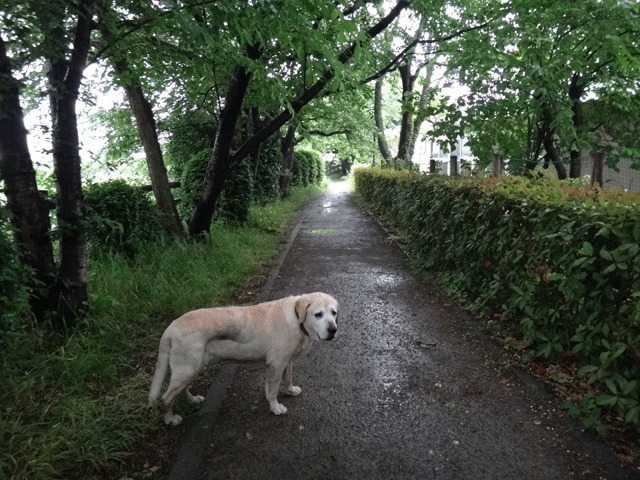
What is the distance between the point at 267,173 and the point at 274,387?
46.4 ft

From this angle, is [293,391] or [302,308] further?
[293,391]

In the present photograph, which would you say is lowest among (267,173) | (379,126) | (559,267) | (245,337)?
(245,337)

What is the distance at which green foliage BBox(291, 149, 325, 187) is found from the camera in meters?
26.9

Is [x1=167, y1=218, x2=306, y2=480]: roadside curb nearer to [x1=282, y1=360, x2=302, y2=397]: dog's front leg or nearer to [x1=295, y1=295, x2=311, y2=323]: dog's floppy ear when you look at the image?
[x1=282, y1=360, x2=302, y2=397]: dog's front leg

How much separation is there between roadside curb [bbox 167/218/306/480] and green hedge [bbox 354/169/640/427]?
9.22 feet

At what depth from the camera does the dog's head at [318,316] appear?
3.14 m

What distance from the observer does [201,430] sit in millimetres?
3260

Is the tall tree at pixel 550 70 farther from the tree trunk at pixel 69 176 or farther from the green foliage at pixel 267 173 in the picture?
the green foliage at pixel 267 173

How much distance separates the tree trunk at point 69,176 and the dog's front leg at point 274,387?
7.29 feet

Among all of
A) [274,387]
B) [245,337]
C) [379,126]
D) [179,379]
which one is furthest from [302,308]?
[379,126]

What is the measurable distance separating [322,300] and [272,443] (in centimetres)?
108

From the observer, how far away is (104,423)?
3086mm

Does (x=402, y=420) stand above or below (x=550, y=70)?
below

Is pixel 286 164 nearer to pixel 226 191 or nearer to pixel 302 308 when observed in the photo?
pixel 226 191
